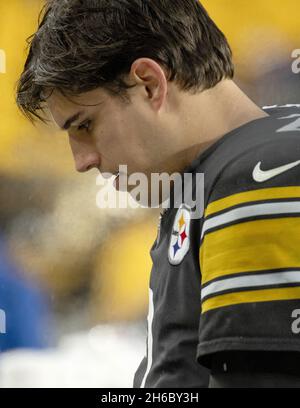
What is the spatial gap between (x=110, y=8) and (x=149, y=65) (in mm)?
67

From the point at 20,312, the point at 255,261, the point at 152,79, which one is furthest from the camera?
the point at 20,312

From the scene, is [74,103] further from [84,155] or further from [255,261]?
[255,261]

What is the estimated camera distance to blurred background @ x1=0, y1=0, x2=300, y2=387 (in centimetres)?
128

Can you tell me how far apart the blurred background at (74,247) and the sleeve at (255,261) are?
2.52ft

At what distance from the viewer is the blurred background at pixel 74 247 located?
1282 millimetres

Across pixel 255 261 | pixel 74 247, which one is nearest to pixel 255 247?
pixel 255 261

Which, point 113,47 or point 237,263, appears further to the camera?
point 113,47

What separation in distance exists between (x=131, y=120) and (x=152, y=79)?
4 centimetres

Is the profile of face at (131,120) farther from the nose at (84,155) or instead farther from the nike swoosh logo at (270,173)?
the nike swoosh logo at (270,173)

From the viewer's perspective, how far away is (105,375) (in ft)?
4.24

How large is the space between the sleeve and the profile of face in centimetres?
14

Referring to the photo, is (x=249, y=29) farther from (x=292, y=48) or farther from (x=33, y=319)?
(x=33, y=319)

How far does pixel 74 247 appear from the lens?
1320 mm
